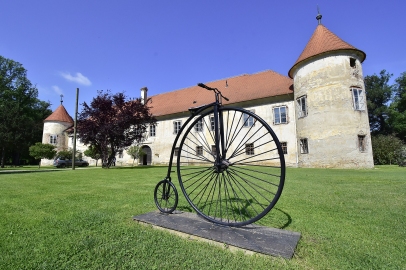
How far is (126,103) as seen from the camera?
20.0m

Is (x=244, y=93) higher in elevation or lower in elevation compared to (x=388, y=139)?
higher

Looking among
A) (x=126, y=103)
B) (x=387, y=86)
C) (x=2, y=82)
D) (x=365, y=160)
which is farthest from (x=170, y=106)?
(x=387, y=86)

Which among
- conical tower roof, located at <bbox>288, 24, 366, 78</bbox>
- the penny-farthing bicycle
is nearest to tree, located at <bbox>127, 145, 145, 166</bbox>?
conical tower roof, located at <bbox>288, 24, 366, 78</bbox>

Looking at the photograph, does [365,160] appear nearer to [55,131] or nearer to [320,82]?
[320,82]

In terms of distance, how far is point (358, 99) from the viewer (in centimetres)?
1780

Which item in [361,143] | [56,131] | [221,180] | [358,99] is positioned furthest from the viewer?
[56,131]

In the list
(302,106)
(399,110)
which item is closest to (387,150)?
(302,106)

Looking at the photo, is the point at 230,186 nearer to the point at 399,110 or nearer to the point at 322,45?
the point at 322,45

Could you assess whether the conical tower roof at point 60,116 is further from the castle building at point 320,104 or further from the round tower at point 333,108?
the round tower at point 333,108

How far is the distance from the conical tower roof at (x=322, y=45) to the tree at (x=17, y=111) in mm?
39429

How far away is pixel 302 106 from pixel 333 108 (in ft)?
8.65

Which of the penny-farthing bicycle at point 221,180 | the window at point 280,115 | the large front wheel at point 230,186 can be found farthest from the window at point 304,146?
the penny-farthing bicycle at point 221,180

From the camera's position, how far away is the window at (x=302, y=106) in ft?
63.4

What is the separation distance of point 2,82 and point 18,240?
4963cm
